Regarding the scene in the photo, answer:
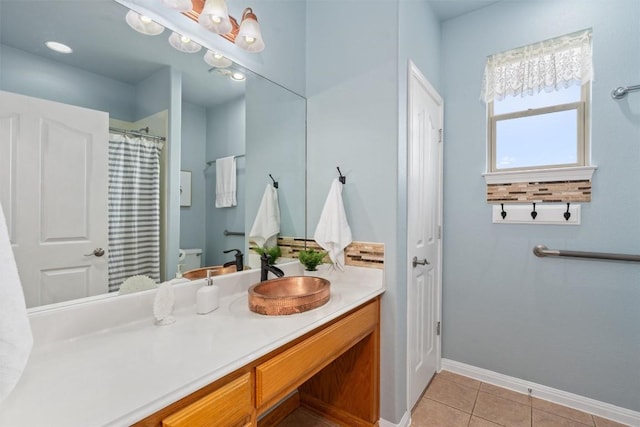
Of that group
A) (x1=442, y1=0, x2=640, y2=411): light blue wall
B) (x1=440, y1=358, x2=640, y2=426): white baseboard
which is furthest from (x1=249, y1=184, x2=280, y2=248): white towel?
(x1=440, y1=358, x2=640, y2=426): white baseboard

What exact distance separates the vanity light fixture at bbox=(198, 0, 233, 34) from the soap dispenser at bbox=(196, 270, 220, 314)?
1.13 m

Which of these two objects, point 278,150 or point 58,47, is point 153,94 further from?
point 278,150

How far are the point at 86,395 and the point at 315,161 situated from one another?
158cm

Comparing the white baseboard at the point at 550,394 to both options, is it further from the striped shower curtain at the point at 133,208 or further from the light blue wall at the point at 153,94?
the light blue wall at the point at 153,94

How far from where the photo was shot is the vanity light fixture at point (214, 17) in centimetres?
124

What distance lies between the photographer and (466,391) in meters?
2.04

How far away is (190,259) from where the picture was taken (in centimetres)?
137

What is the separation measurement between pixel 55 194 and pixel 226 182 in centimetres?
70

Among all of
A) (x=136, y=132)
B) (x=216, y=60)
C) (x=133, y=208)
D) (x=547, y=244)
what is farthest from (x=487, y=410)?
(x=216, y=60)

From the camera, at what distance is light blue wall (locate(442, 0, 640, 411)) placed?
1.72m

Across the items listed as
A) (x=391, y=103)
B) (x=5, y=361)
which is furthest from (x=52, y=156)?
(x=391, y=103)

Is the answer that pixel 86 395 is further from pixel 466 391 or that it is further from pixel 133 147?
pixel 466 391

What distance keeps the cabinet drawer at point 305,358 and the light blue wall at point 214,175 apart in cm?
66

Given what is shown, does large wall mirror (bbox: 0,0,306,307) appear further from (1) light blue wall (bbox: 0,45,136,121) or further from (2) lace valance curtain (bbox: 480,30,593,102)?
(2) lace valance curtain (bbox: 480,30,593,102)
